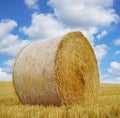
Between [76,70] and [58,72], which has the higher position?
[76,70]

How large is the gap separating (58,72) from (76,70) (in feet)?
3.56

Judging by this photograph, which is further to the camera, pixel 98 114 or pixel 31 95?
pixel 31 95

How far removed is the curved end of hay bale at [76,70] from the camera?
29.5ft

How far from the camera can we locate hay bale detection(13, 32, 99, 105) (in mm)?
8773

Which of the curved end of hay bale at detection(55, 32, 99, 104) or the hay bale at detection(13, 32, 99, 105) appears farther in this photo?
the curved end of hay bale at detection(55, 32, 99, 104)

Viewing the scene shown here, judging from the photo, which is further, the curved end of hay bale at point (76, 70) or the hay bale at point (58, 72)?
the curved end of hay bale at point (76, 70)

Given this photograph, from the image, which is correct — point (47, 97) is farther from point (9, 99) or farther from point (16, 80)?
point (9, 99)

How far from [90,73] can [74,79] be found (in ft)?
3.03

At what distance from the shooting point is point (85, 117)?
5961mm

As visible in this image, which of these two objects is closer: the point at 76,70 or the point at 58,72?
the point at 58,72

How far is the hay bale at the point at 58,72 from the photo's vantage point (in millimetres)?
8773

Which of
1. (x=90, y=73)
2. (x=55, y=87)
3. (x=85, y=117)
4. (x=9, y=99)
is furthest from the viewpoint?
(x=9, y=99)

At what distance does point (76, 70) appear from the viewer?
978 cm

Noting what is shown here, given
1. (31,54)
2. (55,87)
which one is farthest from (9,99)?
(55,87)
